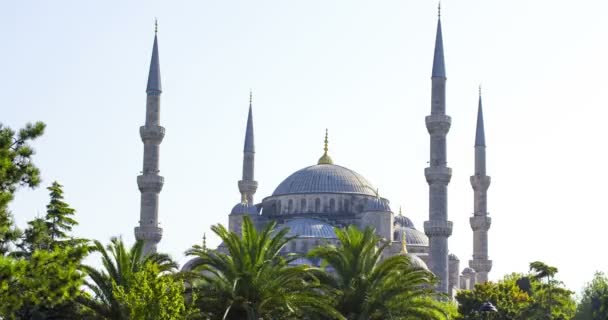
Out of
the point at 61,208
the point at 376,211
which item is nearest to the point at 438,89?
the point at 376,211

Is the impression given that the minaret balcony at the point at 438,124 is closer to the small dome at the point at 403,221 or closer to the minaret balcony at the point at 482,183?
the minaret balcony at the point at 482,183

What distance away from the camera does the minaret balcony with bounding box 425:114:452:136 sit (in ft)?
219

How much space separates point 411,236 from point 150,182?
2581 centimetres

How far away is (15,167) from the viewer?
21.0 metres

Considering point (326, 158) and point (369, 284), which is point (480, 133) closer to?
point (326, 158)

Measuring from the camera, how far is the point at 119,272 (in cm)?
2756

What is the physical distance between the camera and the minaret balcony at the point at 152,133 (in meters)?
68.0

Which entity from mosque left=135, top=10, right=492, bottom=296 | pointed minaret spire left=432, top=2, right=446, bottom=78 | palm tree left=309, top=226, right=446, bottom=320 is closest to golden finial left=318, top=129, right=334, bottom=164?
mosque left=135, top=10, right=492, bottom=296

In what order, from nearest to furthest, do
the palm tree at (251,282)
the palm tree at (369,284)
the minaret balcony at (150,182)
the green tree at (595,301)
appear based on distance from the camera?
the palm tree at (251,282), the palm tree at (369,284), the green tree at (595,301), the minaret balcony at (150,182)

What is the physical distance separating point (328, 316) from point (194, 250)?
418cm

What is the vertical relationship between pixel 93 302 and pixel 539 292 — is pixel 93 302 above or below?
below

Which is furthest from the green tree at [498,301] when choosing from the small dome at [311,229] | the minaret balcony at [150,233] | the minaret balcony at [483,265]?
the small dome at [311,229]

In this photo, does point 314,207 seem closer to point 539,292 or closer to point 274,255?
point 539,292

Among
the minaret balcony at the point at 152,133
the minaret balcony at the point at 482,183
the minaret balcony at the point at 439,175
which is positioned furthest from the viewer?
the minaret balcony at the point at 482,183
